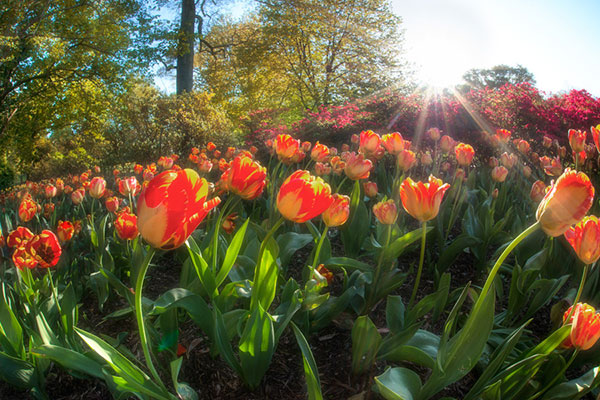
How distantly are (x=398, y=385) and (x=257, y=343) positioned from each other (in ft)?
1.25

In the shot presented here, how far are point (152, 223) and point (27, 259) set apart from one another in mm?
715

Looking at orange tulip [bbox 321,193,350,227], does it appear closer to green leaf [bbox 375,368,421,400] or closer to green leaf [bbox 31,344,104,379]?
green leaf [bbox 375,368,421,400]

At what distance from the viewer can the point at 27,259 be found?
4.04ft

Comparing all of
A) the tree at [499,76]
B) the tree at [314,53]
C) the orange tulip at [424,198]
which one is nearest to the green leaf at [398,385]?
the orange tulip at [424,198]

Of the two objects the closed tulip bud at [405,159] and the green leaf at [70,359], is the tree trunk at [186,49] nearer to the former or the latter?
the closed tulip bud at [405,159]

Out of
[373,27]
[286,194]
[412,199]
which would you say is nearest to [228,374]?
[286,194]

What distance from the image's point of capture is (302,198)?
979 millimetres

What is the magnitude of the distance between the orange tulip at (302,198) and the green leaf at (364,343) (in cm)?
37

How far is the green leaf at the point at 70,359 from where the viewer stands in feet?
3.19

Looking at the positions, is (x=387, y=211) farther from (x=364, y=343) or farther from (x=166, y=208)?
(x=166, y=208)

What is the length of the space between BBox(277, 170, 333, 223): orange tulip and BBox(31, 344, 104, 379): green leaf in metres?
0.62

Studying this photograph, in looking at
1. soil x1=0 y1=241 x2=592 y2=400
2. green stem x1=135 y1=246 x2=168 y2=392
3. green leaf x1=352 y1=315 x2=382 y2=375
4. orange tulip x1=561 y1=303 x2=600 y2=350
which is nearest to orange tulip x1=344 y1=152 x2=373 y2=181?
soil x1=0 y1=241 x2=592 y2=400

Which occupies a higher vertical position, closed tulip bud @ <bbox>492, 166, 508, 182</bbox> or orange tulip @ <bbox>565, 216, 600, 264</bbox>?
closed tulip bud @ <bbox>492, 166, 508, 182</bbox>

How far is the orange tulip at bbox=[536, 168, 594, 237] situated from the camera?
2.65ft
